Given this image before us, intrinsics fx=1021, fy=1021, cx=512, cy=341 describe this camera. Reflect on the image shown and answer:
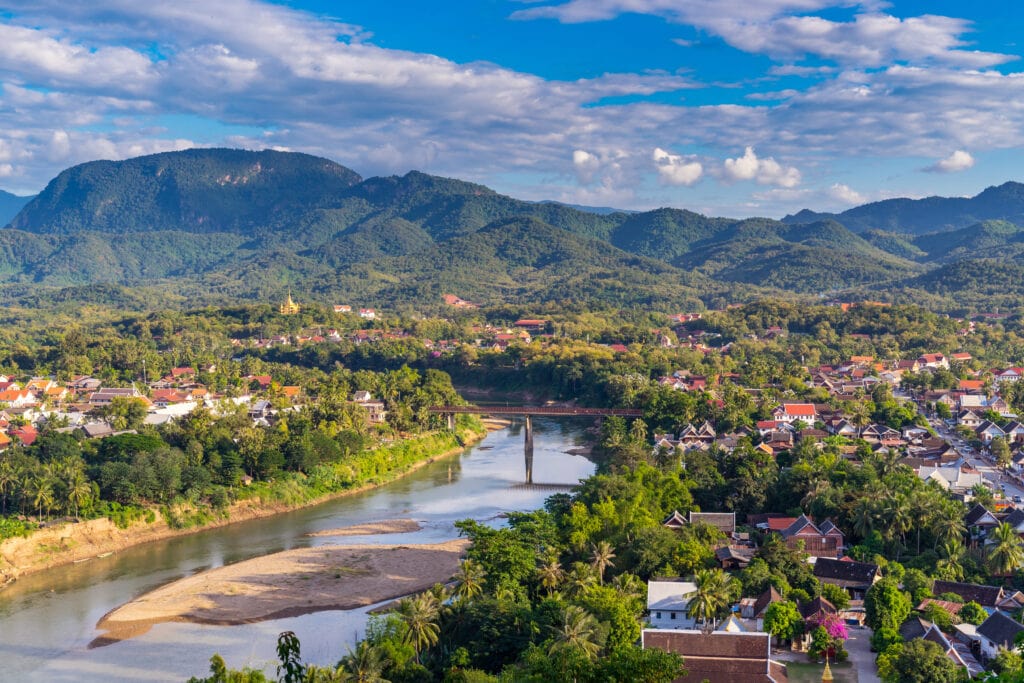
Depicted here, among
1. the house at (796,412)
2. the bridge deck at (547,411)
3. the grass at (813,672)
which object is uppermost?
the bridge deck at (547,411)

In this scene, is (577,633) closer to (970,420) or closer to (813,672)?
(813,672)

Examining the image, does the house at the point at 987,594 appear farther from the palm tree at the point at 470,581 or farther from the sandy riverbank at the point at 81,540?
the sandy riverbank at the point at 81,540

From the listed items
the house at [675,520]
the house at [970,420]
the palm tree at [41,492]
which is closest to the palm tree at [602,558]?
the house at [675,520]

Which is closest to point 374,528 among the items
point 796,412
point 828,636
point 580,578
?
point 580,578

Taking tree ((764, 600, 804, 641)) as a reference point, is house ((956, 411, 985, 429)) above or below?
above

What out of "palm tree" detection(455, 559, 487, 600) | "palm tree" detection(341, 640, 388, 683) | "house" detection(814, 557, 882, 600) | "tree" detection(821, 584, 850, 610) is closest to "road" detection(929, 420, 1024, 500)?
"house" detection(814, 557, 882, 600)

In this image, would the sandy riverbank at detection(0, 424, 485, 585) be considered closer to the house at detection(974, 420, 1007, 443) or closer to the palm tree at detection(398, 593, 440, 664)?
the palm tree at detection(398, 593, 440, 664)

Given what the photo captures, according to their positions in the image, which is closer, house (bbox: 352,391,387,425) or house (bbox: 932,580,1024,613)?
house (bbox: 932,580,1024,613)
